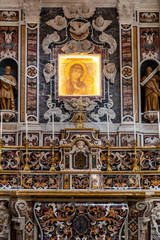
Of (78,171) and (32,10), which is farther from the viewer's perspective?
(32,10)

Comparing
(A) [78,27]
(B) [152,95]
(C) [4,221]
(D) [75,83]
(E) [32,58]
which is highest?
(A) [78,27]

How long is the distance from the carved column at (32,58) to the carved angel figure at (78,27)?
95 cm

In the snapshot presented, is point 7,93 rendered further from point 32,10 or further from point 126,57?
point 126,57

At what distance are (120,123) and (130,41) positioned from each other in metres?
2.22

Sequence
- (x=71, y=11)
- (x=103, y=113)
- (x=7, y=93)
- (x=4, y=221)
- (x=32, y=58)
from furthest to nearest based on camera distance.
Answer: (x=71, y=11) → (x=32, y=58) → (x=103, y=113) → (x=7, y=93) → (x=4, y=221)

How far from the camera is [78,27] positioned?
40.7 feet

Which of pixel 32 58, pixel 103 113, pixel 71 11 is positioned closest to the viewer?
pixel 103 113

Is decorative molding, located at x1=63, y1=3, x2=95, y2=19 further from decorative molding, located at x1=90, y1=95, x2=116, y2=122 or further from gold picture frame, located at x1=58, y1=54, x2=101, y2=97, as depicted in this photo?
decorative molding, located at x1=90, y1=95, x2=116, y2=122

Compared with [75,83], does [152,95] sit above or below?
below

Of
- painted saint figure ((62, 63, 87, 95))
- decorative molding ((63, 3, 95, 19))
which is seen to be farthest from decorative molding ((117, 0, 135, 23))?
painted saint figure ((62, 63, 87, 95))

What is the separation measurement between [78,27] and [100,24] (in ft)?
1.93

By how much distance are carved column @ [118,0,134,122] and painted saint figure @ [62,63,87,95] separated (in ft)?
3.44

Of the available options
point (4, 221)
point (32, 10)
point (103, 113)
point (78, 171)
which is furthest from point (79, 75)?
point (4, 221)

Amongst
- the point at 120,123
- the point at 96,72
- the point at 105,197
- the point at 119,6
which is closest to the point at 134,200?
the point at 105,197
